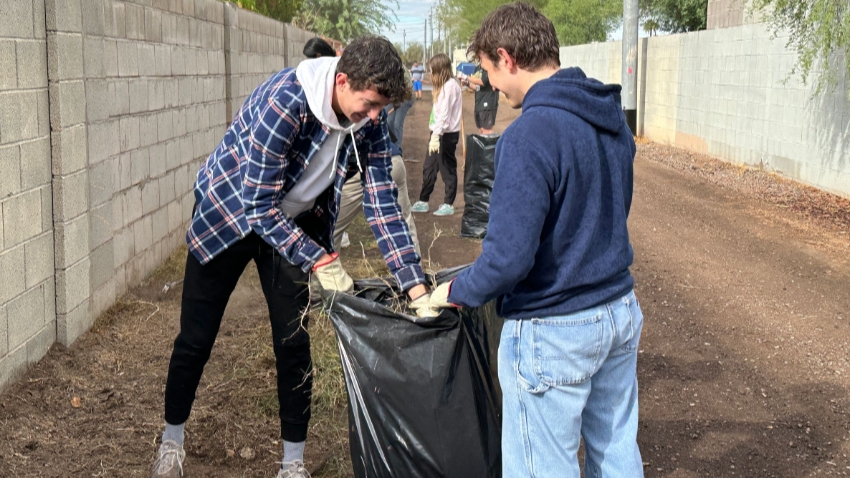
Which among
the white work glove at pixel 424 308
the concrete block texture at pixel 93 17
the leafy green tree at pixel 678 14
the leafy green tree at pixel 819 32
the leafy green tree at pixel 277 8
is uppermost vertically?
the leafy green tree at pixel 678 14

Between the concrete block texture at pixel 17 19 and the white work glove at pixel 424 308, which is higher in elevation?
the concrete block texture at pixel 17 19

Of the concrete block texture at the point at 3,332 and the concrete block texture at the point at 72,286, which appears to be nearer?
the concrete block texture at the point at 3,332

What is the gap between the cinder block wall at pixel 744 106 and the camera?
36.0 feet

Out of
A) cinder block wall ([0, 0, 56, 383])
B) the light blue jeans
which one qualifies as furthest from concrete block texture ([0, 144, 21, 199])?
the light blue jeans

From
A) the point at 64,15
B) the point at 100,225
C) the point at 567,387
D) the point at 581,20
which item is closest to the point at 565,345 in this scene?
the point at 567,387

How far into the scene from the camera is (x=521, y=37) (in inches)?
89.5

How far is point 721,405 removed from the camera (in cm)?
441

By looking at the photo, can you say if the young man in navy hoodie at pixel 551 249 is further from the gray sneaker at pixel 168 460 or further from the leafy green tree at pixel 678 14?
the leafy green tree at pixel 678 14

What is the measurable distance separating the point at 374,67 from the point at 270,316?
3.35 feet

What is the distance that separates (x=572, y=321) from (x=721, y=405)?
2.48m

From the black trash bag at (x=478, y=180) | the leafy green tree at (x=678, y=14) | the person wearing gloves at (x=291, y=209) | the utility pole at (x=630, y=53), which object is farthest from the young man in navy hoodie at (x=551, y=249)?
the leafy green tree at (x=678, y=14)

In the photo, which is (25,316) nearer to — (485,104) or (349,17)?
(485,104)

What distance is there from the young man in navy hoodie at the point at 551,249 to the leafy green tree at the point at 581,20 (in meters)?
37.1

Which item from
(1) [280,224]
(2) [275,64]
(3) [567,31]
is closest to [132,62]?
(1) [280,224]
